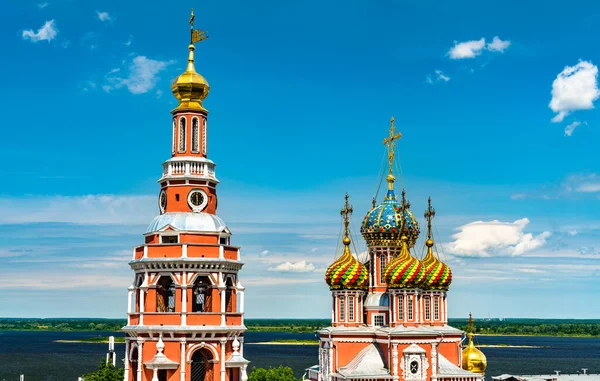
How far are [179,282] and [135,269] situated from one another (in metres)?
2.05

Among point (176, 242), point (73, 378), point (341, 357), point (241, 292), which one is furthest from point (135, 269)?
point (73, 378)

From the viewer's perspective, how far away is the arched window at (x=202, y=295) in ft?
95.0

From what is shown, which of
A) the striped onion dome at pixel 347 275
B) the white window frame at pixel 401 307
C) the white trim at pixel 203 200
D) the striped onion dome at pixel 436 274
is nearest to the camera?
the white trim at pixel 203 200

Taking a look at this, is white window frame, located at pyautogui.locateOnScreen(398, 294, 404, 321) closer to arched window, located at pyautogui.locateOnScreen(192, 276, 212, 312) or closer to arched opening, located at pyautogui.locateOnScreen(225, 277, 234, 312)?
arched opening, located at pyautogui.locateOnScreen(225, 277, 234, 312)

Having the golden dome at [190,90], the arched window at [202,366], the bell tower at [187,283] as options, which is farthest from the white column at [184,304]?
the golden dome at [190,90]

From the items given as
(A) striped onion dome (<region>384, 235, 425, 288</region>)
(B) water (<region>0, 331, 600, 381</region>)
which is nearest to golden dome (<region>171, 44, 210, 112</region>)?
(A) striped onion dome (<region>384, 235, 425, 288</region>)

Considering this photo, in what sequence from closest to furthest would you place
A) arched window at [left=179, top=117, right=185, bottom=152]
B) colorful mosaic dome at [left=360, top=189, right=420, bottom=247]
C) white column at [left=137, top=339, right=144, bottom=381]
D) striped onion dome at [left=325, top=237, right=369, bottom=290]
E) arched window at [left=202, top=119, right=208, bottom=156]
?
white column at [left=137, top=339, right=144, bottom=381]
arched window at [left=179, top=117, right=185, bottom=152]
arched window at [left=202, top=119, right=208, bottom=156]
striped onion dome at [left=325, top=237, right=369, bottom=290]
colorful mosaic dome at [left=360, top=189, right=420, bottom=247]

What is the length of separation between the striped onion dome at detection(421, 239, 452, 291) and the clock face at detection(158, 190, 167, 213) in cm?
1606

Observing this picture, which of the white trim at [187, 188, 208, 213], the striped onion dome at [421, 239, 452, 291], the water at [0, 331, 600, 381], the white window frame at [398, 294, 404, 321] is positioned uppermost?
the white trim at [187, 188, 208, 213]

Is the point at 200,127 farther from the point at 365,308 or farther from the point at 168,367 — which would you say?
the point at 365,308

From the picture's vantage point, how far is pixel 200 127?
30.5 metres

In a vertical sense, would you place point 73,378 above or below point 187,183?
below

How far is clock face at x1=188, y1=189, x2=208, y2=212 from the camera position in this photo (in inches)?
1165

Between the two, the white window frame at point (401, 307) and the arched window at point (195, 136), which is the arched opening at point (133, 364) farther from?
the white window frame at point (401, 307)
